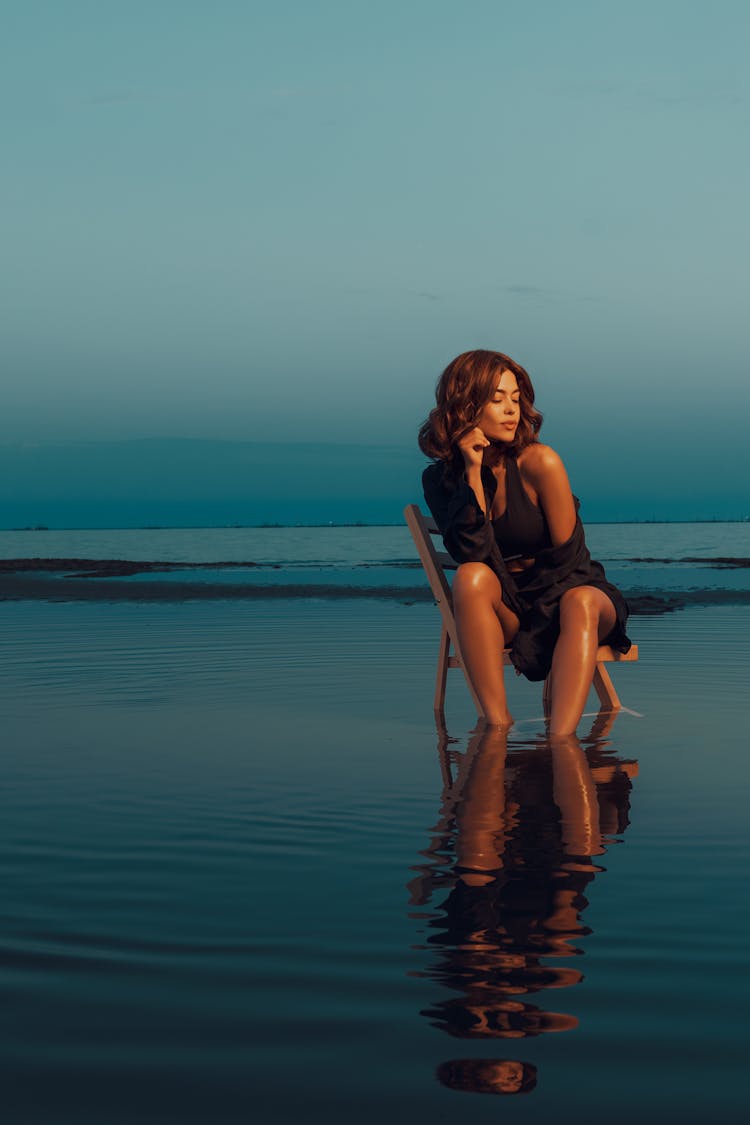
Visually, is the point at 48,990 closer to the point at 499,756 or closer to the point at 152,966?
the point at 152,966

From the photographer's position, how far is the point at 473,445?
5402mm

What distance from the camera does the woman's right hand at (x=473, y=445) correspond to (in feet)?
17.7

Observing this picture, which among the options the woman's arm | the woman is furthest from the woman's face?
the woman's arm

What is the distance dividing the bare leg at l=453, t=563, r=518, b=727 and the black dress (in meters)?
0.06

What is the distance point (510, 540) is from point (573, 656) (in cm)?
64

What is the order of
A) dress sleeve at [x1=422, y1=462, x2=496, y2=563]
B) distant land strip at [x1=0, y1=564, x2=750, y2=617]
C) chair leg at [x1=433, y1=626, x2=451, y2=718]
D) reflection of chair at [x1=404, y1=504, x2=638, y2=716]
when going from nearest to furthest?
dress sleeve at [x1=422, y1=462, x2=496, y2=563] → reflection of chair at [x1=404, y1=504, x2=638, y2=716] → chair leg at [x1=433, y1=626, x2=451, y2=718] → distant land strip at [x1=0, y1=564, x2=750, y2=617]

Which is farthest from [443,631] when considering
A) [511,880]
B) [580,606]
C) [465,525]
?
[511,880]

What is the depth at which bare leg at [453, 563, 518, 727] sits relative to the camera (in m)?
5.39

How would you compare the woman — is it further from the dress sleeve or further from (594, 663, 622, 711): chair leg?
(594, 663, 622, 711): chair leg

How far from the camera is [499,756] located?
5.00m

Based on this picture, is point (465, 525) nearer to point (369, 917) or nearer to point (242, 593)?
point (369, 917)

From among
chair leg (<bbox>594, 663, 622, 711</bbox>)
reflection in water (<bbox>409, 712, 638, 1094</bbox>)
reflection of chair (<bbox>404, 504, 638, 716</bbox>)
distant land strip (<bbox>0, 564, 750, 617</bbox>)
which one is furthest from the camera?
distant land strip (<bbox>0, 564, 750, 617</bbox>)

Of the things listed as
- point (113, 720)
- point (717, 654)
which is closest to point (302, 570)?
point (717, 654)

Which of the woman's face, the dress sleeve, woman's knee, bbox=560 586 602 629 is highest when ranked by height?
the woman's face
